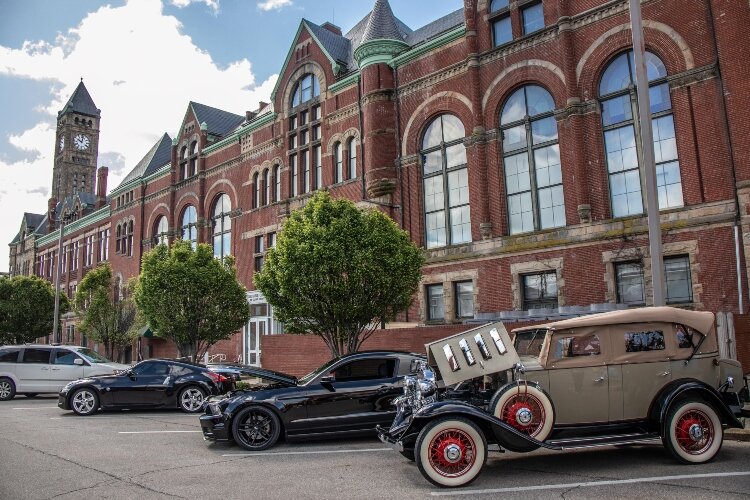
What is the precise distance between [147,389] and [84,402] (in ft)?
5.10

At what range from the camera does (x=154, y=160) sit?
43.7 metres

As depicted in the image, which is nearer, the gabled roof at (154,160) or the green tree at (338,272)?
the green tree at (338,272)

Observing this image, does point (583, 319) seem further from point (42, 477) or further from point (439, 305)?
point (439, 305)

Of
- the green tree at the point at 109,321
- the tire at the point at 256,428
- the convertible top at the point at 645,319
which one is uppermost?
the green tree at the point at 109,321

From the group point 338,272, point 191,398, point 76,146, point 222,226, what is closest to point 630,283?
point 338,272

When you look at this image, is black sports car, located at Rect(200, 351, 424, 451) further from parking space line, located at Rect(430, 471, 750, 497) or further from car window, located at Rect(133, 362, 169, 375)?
car window, located at Rect(133, 362, 169, 375)

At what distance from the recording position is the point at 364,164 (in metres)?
25.6

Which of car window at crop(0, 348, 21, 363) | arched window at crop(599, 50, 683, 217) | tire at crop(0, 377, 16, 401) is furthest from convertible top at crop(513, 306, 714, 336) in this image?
tire at crop(0, 377, 16, 401)

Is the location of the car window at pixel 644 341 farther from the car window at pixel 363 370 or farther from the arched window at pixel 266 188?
the arched window at pixel 266 188

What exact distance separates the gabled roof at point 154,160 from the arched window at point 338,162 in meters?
20.7

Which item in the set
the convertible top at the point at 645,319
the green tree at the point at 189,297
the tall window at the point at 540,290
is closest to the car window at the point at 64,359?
the green tree at the point at 189,297

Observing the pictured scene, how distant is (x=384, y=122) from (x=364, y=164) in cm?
207

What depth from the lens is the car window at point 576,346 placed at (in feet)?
25.1

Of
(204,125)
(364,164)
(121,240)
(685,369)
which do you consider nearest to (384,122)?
(364,164)
